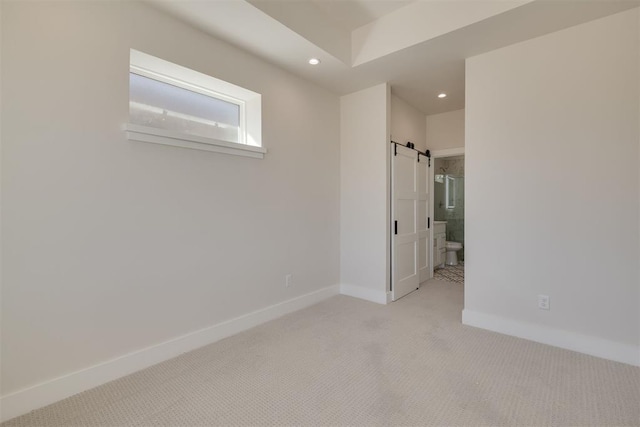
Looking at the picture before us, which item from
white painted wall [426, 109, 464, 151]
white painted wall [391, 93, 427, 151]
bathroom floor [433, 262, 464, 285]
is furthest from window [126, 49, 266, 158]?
bathroom floor [433, 262, 464, 285]

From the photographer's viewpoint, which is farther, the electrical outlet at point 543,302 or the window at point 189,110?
the electrical outlet at point 543,302

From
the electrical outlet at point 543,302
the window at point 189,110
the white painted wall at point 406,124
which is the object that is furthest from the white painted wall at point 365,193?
the electrical outlet at point 543,302

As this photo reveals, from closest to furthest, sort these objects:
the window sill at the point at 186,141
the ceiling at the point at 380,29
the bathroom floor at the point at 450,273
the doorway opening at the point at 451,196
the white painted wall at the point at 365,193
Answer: the window sill at the point at 186,141
the ceiling at the point at 380,29
the white painted wall at the point at 365,193
the bathroom floor at the point at 450,273
the doorway opening at the point at 451,196

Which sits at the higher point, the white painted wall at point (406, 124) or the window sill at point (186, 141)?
the white painted wall at point (406, 124)

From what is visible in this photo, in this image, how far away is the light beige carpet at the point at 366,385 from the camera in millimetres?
1613

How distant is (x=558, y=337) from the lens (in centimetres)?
244

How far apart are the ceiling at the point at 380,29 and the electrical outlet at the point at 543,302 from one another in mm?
2203

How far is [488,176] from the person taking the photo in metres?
2.78

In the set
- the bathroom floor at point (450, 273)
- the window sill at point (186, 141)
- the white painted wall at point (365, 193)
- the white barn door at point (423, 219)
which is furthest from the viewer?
the bathroom floor at point (450, 273)

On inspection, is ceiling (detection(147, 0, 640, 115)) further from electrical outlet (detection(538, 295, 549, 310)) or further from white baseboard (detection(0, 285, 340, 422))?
white baseboard (detection(0, 285, 340, 422))

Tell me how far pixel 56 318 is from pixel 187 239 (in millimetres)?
888

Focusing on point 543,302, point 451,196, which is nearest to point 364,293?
point 543,302

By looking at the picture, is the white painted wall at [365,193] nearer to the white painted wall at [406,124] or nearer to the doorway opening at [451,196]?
the white painted wall at [406,124]

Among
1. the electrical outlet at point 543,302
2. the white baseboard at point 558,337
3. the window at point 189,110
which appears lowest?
the white baseboard at point 558,337
